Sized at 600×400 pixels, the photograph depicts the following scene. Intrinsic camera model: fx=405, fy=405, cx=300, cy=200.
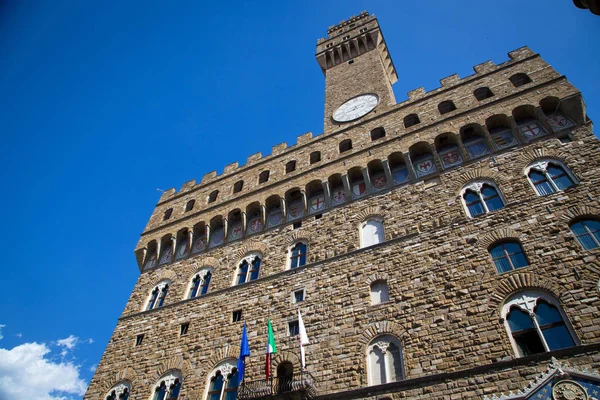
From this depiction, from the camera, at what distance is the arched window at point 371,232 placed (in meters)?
12.1

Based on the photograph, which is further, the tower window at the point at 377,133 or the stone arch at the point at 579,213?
the tower window at the point at 377,133

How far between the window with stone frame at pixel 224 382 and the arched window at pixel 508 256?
23.6 feet

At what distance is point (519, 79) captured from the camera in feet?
45.9

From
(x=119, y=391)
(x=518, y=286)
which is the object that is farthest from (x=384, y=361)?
(x=119, y=391)

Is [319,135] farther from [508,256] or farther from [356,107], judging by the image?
[508,256]

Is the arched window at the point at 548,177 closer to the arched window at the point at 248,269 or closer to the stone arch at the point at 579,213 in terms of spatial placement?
the stone arch at the point at 579,213

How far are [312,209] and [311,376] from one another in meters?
6.22

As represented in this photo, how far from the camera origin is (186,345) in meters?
12.2

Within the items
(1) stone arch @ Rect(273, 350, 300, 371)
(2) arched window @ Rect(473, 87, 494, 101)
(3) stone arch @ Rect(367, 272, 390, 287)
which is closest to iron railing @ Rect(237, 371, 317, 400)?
(1) stone arch @ Rect(273, 350, 300, 371)

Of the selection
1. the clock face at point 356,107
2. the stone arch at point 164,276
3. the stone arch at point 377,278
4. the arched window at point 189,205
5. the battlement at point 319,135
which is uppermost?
the clock face at point 356,107

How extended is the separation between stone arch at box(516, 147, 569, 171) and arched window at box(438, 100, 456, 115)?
351 centimetres

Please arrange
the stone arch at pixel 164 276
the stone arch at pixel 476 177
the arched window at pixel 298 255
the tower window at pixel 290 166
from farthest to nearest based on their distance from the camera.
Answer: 1. the tower window at pixel 290 166
2. the stone arch at pixel 164 276
3. the arched window at pixel 298 255
4. the stone arch at pixel 476 177

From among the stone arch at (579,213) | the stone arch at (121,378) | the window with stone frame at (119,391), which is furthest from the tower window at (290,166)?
the stone arch at (579,213)

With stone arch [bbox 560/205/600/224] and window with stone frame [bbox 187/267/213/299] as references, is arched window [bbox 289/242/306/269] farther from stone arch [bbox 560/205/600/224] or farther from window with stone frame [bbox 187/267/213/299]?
stone arch [bbox 560/205/600/224]
